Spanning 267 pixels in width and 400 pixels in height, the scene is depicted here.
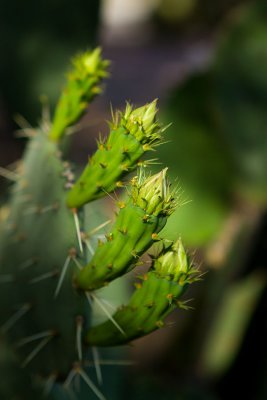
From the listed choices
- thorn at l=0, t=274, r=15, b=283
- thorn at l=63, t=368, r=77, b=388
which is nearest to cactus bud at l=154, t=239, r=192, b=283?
thorn at l=63, t=368, r=77, b=388

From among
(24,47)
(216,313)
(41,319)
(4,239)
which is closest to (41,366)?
(41,319)


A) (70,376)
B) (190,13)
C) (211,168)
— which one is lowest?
(70,376)

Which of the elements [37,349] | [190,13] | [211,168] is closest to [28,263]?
[37,349]

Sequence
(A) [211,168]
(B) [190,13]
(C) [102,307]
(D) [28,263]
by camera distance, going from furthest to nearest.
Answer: (B) [190,13], (A) [211,168], (D) [28,263], (C) [102,307]

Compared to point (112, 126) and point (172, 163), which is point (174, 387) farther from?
point (112, 126)

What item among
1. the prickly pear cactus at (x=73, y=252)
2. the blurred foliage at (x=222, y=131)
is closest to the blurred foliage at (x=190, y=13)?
the blurred foliage at (x=222, y=131)

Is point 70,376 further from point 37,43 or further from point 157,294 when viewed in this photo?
point 37,43

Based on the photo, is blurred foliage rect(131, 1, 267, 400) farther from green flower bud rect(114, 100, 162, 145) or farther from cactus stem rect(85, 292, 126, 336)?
green flower bud rect(114, 100, 162, 145)
